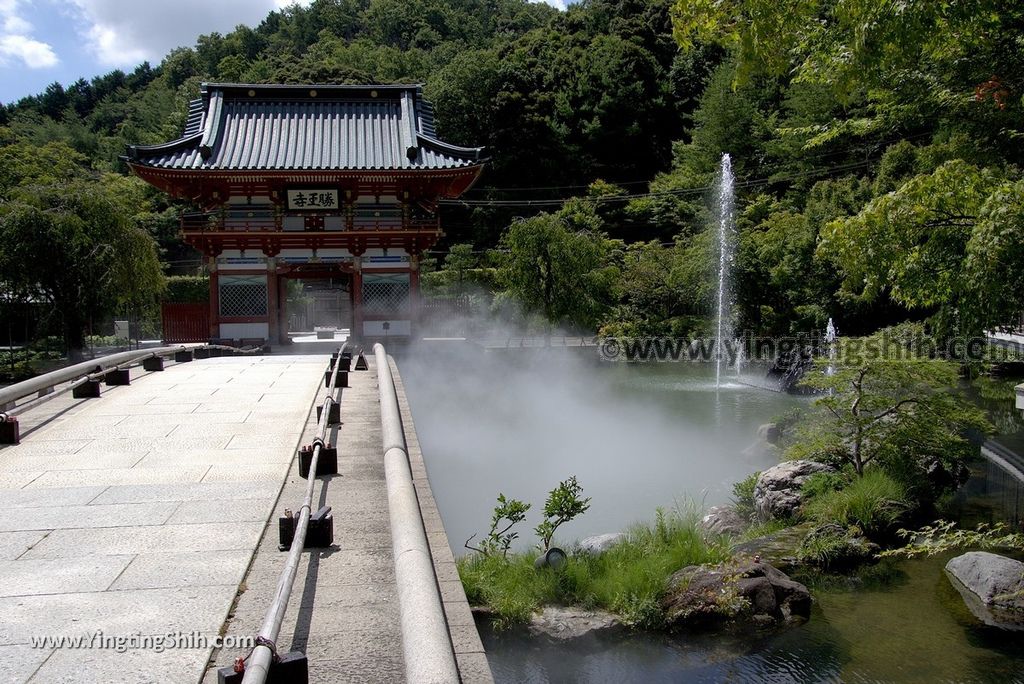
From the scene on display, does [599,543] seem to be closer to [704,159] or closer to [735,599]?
[735,599]

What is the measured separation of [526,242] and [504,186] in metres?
25.1

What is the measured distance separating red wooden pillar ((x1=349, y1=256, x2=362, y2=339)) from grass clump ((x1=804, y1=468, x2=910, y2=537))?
1501 centimetres

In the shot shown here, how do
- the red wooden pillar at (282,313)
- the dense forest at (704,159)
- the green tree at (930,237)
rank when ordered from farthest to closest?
1. the red wooden pillar at (282,313)
2. the green tree at (930,237)
3. the dense forest at (704,159)

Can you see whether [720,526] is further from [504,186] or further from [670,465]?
[504,186]

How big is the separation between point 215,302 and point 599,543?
1643cm

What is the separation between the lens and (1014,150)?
45.6 ft

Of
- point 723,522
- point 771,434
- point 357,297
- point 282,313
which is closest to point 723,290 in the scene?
point 357,297

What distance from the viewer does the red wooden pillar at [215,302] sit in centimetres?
2231

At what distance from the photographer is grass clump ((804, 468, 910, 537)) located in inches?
400

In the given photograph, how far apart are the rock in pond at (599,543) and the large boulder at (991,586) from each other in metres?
3.88

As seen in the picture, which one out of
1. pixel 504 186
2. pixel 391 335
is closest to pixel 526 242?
pixel 391 335

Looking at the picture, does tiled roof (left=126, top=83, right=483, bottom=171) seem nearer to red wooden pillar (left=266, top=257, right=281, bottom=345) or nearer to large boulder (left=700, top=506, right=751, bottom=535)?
red wooden pillar (left=266, top=257, right=281, bottom=345)

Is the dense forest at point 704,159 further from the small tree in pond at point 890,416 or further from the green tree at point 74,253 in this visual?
the small tree in pond at point 890,416

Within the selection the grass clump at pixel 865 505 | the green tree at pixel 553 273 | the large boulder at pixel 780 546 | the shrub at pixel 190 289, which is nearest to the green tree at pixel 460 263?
the green tree at pixel 553 273
